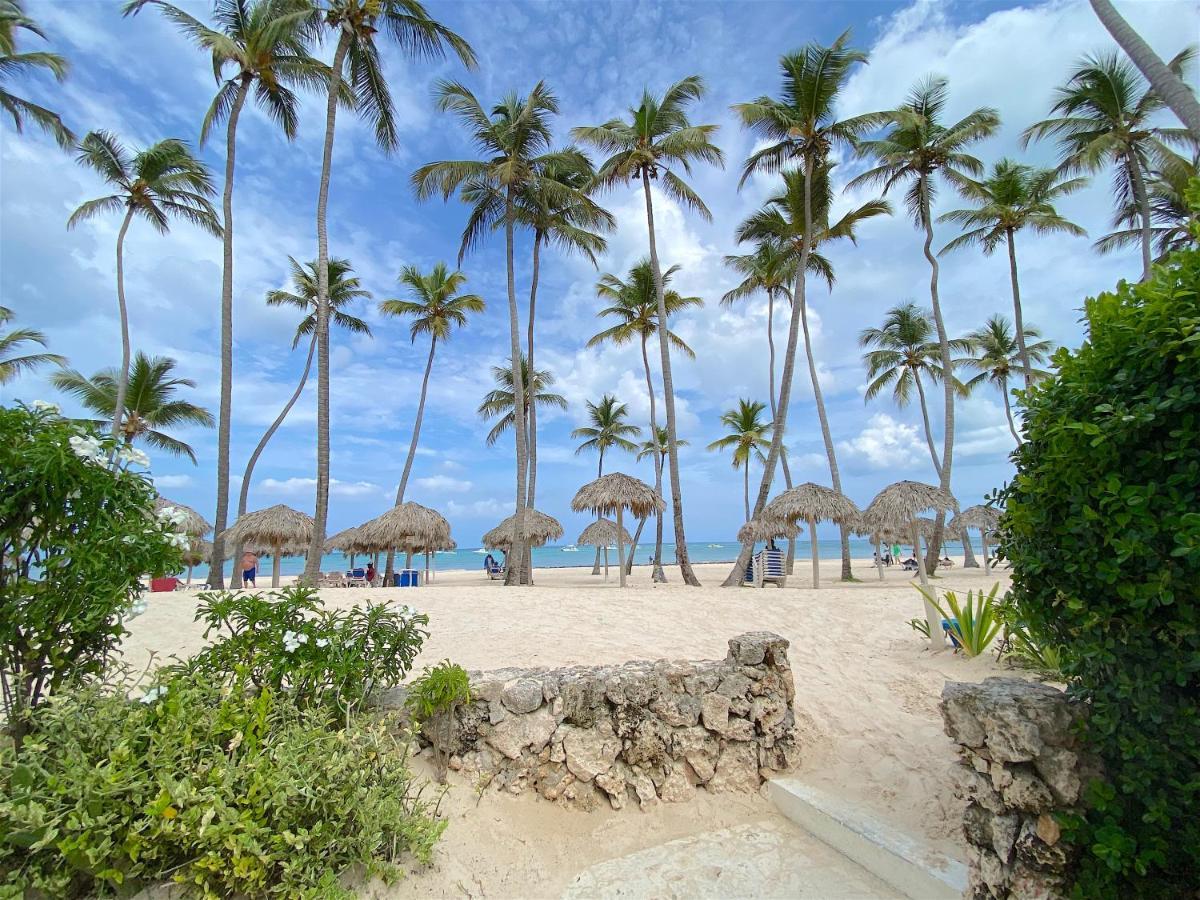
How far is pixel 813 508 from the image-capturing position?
15734mm

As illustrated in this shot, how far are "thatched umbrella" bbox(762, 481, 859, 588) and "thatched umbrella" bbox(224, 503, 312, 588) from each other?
1480 centimetres

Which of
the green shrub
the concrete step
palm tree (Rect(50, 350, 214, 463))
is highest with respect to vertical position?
palm tree (Rect(50, 350, 214, 463))

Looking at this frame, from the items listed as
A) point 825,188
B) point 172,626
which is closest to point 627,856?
point 172,626

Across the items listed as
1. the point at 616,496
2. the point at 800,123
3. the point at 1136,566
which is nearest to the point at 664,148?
the point at 800,123

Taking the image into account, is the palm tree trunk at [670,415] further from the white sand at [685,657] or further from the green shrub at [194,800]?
the green shrub at [194,800]

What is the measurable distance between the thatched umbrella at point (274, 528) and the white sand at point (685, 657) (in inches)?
302

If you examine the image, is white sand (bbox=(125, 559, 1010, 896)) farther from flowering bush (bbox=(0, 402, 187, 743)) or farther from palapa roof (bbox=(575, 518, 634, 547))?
palapa roof (bbox=(575, 518, 634, 547))

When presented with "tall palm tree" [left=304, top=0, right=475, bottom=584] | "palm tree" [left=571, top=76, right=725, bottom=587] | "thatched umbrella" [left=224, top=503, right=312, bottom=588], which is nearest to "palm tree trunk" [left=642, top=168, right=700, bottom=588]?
"palm tree" [left=571, top=76, right=725, bottom=587]

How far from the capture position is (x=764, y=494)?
16781mm

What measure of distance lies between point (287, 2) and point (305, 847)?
16852 millimetres

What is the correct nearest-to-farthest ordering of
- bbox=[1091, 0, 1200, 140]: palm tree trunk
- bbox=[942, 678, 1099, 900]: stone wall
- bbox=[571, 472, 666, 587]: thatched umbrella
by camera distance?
1. bbox=[942, 678, 1099, 900]: stone wall
2. bbox=[1091, 0, 1200, 140]: palm tree trunk
3. bbox=[571, 472, 666, 587]: thatched umbrella

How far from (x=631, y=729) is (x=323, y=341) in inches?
452

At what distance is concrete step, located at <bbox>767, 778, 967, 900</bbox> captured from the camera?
8.55ft

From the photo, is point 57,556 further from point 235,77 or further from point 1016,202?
point 1016,202
